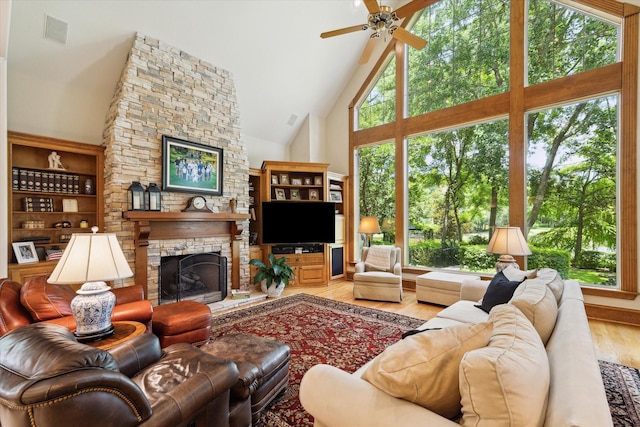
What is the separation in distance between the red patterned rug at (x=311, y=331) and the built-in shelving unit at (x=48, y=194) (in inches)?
90.0

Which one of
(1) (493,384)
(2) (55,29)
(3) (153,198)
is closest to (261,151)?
(3) (153,198)

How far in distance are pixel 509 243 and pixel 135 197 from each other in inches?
189

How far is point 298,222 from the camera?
5637 mm

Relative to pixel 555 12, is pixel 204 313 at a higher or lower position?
lower

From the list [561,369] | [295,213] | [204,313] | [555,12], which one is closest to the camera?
[561,369]

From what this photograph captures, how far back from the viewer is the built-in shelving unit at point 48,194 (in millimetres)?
3506

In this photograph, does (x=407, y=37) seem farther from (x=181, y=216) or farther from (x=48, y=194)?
(x=48, y=194)

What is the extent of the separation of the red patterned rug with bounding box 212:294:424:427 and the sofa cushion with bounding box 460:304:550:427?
132 centimetres

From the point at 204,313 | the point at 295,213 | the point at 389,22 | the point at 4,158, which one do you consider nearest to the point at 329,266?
the point at 295,213

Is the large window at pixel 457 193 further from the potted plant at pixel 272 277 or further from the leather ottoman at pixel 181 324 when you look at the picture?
the leather ottoman at pixel 181 324

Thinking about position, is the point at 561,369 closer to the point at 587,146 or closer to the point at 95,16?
the point at 587,146

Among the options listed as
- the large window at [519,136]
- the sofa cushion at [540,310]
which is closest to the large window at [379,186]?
the large window at [519,136]

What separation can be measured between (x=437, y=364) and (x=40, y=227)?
4.76 m

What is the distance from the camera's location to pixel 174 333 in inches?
102
